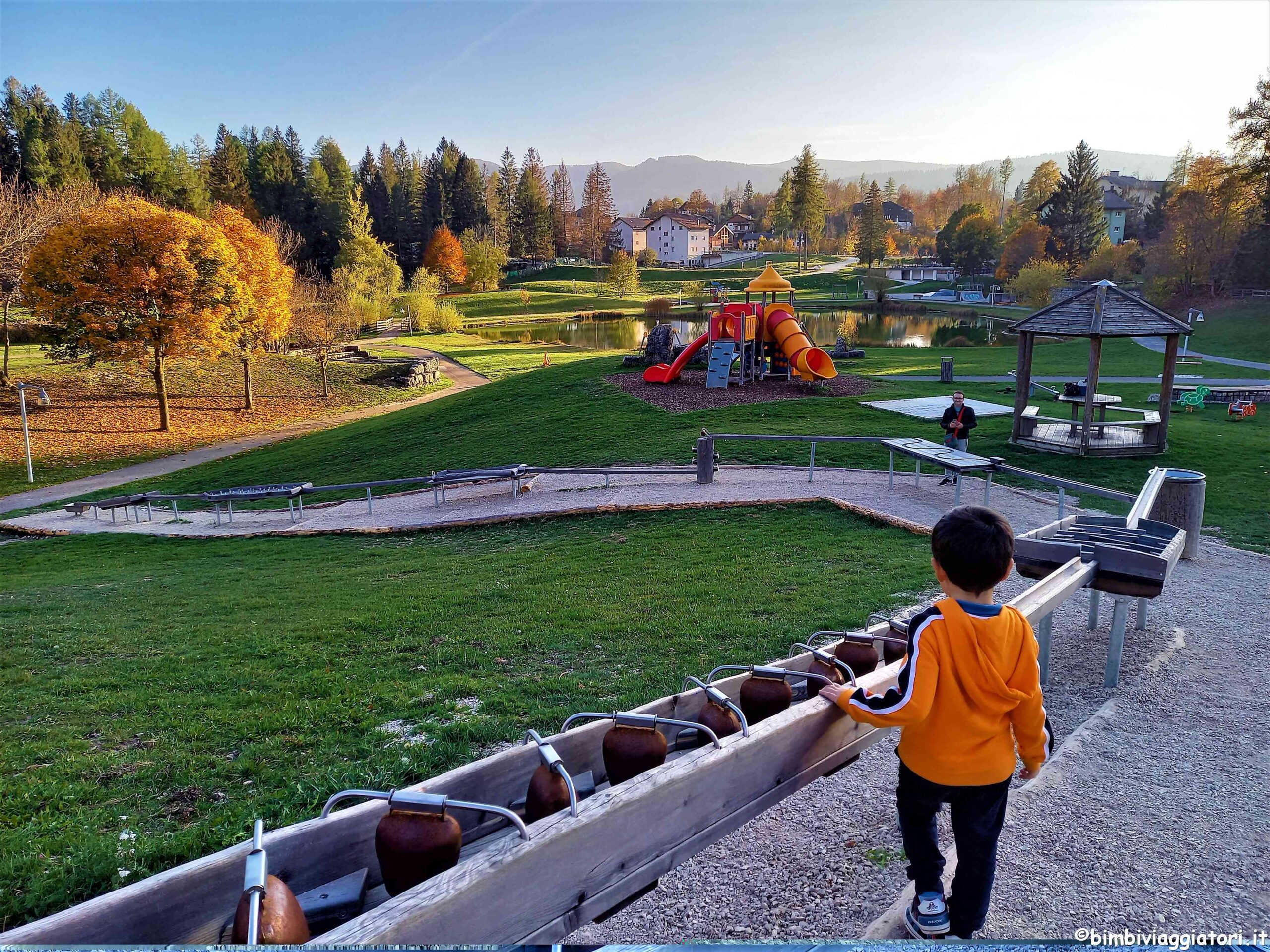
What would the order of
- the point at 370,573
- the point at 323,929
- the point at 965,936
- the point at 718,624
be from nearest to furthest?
the point at 323,929, the point at 965,936, the point at 718,624, the point at 370,573

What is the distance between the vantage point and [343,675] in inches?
241

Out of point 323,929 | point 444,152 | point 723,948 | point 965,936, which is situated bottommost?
point 965,936

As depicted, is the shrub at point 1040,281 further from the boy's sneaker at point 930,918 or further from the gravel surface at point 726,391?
the boy's sneaker at point 930,918

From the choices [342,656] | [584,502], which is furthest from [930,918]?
[584,502]

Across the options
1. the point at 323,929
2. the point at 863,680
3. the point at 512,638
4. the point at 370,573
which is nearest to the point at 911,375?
the point at 370,573

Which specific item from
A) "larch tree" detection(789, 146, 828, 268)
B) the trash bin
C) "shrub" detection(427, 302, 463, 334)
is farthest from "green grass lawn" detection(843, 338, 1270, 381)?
"larch tree" detection(789, 146, 828, 268)

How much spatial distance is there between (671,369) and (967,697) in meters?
21.5

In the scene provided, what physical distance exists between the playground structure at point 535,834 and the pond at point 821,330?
40362 mm

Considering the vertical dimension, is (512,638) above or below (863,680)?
below

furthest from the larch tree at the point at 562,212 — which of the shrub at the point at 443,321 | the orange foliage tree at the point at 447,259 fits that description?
the shrub at the point at 443,321

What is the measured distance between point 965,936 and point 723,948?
7.57 ft

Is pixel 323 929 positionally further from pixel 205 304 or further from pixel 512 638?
pixel 205 304

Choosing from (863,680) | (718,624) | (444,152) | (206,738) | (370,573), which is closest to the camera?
(863,680)

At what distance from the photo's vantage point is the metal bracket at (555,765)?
230cm
